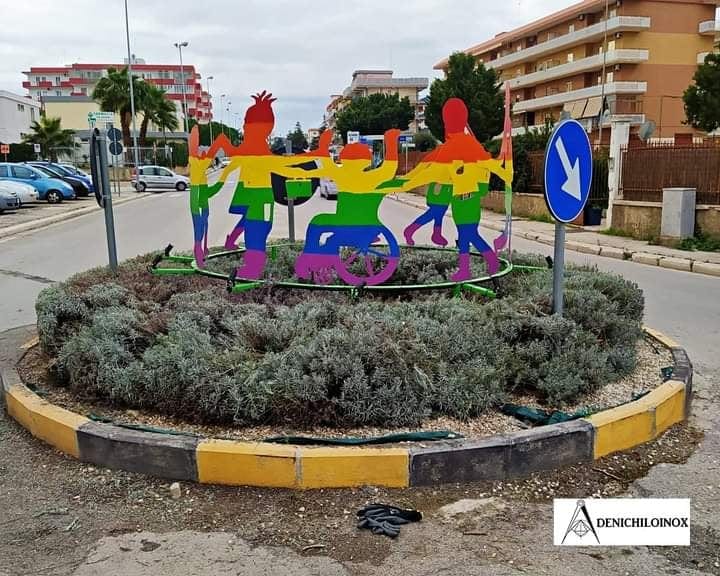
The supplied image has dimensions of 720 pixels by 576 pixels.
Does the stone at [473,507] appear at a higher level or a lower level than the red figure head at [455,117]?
lower

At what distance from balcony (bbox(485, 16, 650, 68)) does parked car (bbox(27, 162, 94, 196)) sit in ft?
133

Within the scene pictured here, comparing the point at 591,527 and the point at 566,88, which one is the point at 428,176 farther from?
the point at 566,88

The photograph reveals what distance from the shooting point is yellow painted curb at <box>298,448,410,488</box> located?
3.48 m

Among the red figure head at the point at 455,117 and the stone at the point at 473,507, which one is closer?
the stone at the point at 473,507

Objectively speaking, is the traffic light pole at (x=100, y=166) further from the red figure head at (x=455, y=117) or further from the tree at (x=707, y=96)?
the tree at (x=707, y=96)

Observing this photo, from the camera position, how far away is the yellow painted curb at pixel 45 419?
392 centimetres

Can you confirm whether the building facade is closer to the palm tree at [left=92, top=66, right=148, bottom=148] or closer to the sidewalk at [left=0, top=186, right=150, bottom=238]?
the palm tree at [left=92, top=66, right=148, bottom=148]

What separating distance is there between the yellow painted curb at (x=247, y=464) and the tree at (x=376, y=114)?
69.4 m

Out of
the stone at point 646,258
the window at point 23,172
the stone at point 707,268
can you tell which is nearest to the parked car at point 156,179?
the window at point 23,172

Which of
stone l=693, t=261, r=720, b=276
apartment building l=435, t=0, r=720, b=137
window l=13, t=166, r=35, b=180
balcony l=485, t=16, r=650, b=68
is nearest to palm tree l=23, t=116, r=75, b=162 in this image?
window l=13, t=166, r=35, b=180

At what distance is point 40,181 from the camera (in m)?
26.9

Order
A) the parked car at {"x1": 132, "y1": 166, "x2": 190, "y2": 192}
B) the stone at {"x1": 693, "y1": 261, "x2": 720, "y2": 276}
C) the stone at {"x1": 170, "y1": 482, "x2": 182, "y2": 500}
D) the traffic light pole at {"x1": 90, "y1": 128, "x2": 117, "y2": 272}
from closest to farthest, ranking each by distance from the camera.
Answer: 1. the stone at {"x1": 170, "y1": 482, "x2": 182, "y2": 500}
2. the traffic light pole at {"x1": 90, "y1": 128, "x2": 117, "y2": 272}
3. the stone at {"x1": 693, "y1": 261, "x2": 720, "y2": 276}
4. the parked car at {"x1": 132, "y1": 166, "x2": 190, "y2": 192}

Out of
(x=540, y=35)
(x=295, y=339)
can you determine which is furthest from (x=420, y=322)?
(x=540, y=35)

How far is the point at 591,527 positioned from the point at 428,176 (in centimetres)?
365
